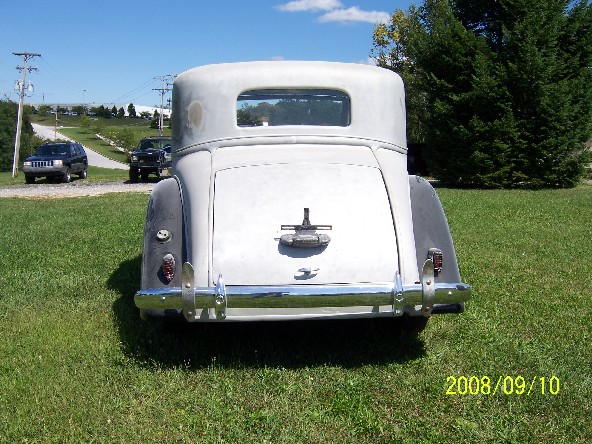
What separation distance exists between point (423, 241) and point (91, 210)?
33.4ft

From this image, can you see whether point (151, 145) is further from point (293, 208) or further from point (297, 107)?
point (293, 208)

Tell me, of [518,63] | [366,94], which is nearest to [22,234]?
[366,94]

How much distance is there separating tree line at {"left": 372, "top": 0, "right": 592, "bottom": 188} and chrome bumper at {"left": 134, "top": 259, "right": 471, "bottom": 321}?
54.3 feet

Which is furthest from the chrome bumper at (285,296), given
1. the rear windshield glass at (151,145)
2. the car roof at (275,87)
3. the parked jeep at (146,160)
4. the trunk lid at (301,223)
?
the rear windshield glass at (151,145)

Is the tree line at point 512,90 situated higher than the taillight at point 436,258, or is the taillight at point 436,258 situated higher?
the tree line at point 512,90

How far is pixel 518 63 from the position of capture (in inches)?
749

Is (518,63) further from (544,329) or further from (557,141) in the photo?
(544,329)

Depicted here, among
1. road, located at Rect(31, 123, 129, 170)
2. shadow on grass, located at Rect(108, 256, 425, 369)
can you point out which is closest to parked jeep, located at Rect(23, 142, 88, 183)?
shadow on grass, located at Rect(108, 256, 425, 369)

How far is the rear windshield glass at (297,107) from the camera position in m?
4.88

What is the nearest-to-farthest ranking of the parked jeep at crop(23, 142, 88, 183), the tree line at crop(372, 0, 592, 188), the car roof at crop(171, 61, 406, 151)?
the car roof at crop(171, 61, 406, 151) → the tree line at crop(372, 0, 592, 188) → the parked jeep at crop(23, 142, 88, 183)

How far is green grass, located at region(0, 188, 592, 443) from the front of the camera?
3.41 m
